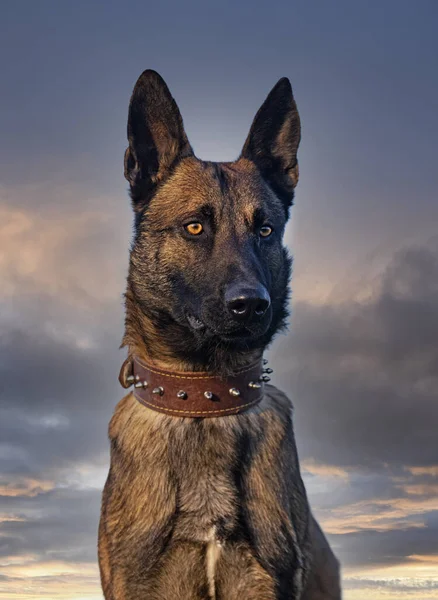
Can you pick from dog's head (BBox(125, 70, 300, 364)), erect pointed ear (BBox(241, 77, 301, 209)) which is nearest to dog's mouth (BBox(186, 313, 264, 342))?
dog's head (BBox(125, 70, 300, 364))

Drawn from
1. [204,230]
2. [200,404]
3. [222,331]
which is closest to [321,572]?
[200,404]

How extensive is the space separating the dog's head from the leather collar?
22 centimetres

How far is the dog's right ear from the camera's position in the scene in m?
5.18

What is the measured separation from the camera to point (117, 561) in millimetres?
4641

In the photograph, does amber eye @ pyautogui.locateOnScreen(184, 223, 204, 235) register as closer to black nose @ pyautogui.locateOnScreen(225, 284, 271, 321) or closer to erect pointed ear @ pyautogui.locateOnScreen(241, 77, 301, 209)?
black nose @ pyautogui.locateOnScreen(225, 284, 271, 321)

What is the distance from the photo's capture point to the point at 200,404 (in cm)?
468

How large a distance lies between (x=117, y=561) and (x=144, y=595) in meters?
0.28

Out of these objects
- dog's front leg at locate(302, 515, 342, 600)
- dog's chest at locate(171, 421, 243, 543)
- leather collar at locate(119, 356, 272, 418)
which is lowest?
dog's front leg at locate(302, 515, 342, 600)

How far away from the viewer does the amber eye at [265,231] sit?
5.16 metres

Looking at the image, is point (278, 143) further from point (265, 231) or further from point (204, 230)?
point (204, 230)

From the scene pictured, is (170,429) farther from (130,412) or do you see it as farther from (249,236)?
(249,236)

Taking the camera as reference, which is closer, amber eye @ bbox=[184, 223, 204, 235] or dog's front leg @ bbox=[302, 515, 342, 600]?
amber eye @ bbox=[184, 223, 204, 235]

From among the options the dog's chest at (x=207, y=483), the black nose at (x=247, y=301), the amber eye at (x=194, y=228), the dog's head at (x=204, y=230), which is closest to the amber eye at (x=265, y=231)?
the dog's head at (x=204, y=230)

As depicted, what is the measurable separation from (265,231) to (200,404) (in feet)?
4.35
